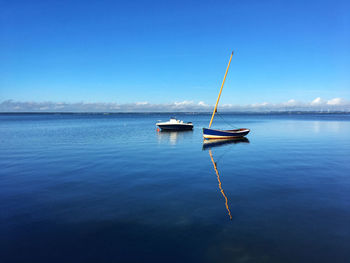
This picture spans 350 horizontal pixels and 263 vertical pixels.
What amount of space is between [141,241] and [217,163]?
15.8m

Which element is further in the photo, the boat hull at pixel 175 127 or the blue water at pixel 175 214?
the boat hull at pixel 175 127

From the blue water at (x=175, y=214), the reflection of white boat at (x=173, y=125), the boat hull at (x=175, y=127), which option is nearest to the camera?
the blue water at (x=175, y=214)

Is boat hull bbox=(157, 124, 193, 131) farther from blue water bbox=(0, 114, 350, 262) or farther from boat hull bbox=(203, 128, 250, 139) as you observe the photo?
blue water bbox=(0, 114, 350, 262)

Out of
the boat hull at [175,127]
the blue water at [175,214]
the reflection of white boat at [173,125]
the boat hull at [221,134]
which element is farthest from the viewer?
the boat hull at [175,127]

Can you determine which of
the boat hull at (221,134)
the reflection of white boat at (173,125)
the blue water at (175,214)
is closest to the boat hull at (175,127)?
the reflection of white boat at (173,125)

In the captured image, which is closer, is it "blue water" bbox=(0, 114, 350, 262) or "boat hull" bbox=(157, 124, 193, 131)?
"blue water" bbox=(0, 114, 350, 262)

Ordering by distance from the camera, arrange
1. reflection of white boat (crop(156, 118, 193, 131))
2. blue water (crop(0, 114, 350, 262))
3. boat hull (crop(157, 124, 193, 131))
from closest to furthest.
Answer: blue water (crop(0, 114, 350, 262)) → reflection of white boat (crop(156, 118, 193, 131)) → boat hull (crop(157, 124, 193, 131))

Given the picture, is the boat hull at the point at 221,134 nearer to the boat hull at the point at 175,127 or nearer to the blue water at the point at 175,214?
the boat hull at the point at 175,127

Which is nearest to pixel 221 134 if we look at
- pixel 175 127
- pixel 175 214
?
pixel 175 127

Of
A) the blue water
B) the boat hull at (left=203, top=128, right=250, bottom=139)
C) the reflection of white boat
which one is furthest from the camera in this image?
the reflection of white boat

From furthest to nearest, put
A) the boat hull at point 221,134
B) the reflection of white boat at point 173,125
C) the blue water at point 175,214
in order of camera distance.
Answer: the reflection of white boat at point 173,125 < the boat hull at point 221,134 < the blue water at point 175,214

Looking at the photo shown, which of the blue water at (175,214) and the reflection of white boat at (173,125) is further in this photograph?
the reflection of white boat at (173,125)

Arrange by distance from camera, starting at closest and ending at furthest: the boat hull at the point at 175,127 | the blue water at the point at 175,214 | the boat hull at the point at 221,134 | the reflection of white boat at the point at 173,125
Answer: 1. the blue water at the point at 175,214
2. the boat hull at the point at 221,134
3. the reflection of white boat at the point at 173,125
4. the boat hull at the point at 175,127

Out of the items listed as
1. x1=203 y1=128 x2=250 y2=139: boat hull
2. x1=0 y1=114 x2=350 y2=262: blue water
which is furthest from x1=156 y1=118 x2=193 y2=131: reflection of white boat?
x1=0 y1=114 x2=350 y2=262: blue water
